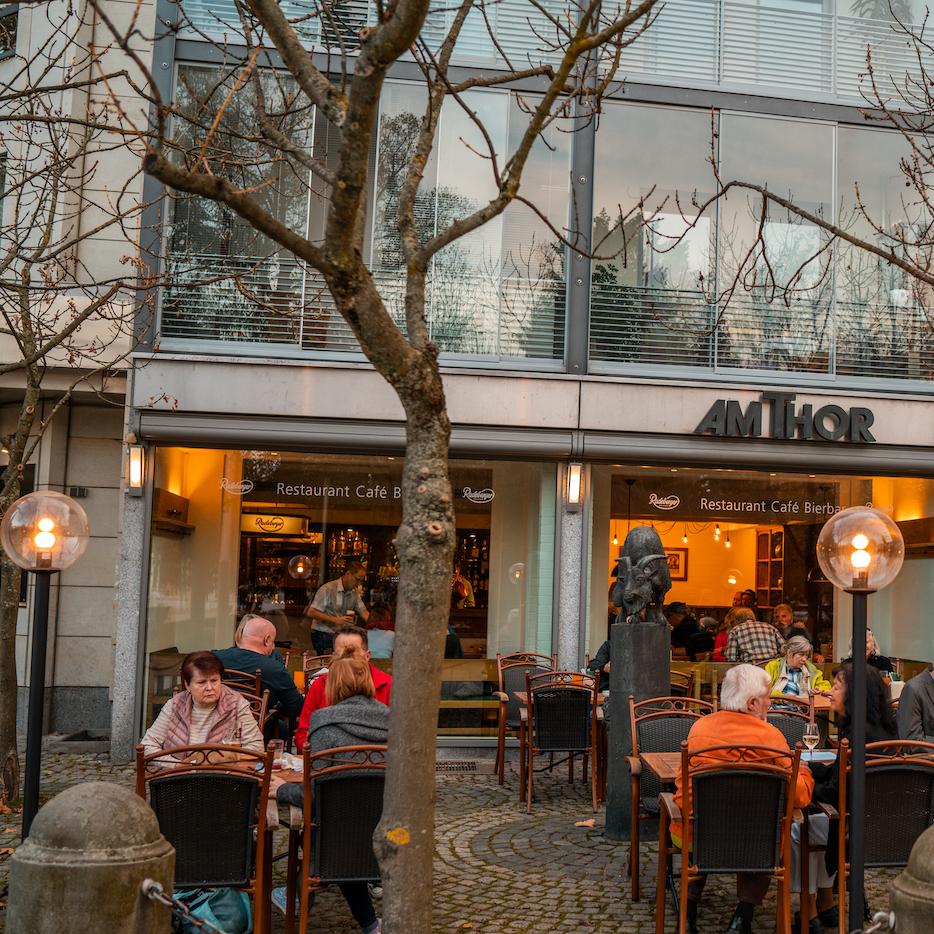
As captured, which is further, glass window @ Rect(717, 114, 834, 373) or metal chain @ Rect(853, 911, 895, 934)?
glass window @ Rect(717, 114, 834, 373)

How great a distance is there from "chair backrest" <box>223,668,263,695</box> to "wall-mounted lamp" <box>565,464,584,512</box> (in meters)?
4.66

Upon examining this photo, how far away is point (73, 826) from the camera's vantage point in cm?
442

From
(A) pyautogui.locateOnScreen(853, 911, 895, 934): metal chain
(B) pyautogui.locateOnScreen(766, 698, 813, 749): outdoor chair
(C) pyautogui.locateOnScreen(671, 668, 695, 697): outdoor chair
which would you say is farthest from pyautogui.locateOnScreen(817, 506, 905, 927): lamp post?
(C) pyautogui.locateOnScreen(671, 668, 695, 697): outdoor chair

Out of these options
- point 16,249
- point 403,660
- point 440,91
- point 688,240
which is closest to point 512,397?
point 688,240

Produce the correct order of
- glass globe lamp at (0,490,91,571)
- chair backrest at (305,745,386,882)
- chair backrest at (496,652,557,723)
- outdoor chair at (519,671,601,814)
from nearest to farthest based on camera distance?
chair backrest at (305,745,386,882), glass globe lamp at (0,490,91,571), outdoor chair at (519,671,601,814), chair backrest at (496,652,557,723)

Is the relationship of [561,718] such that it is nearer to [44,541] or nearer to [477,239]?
[44,541]

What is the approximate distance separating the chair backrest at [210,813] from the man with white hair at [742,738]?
2.19 meters

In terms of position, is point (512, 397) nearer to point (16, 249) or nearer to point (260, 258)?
point (260, 258)

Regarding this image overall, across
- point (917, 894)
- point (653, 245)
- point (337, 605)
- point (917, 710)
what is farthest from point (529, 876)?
point (653, 245)

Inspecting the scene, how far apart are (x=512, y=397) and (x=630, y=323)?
5.20ft

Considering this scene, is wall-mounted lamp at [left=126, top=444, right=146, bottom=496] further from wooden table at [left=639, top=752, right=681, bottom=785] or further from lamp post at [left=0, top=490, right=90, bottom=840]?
wooden table at [left=639, top=752, right=681, bottom=785]

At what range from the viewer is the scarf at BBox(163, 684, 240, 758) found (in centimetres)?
689

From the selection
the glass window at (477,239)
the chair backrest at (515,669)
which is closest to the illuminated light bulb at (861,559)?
the chair backrest at (515,669)

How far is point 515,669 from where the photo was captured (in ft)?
38.9
